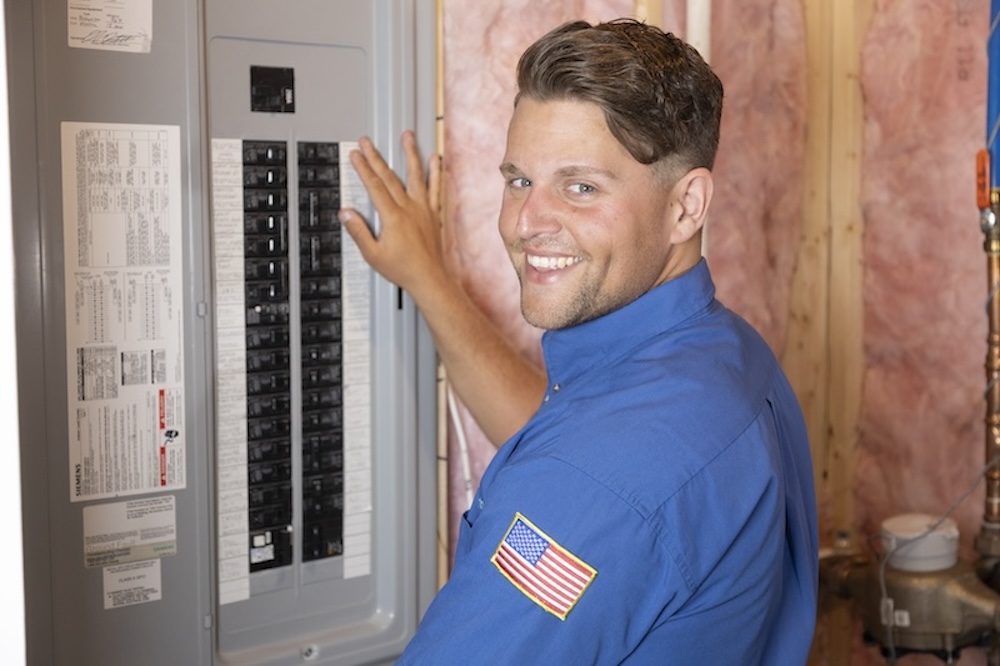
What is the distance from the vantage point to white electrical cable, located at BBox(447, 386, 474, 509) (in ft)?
5.90

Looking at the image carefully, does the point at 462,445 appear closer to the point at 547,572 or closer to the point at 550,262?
the point at 550,262

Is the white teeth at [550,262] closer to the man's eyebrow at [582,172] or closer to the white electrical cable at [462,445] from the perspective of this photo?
the man's eyebrow at [582,172]

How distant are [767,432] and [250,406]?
707 millimetres

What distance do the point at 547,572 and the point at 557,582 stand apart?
0.01 meters

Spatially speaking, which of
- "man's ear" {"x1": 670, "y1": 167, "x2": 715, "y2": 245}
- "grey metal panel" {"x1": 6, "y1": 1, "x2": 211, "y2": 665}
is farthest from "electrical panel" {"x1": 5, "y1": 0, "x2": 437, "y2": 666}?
"man's ear" {"x1": 670, "y1": 167, "x2": 715, "y2": 245}

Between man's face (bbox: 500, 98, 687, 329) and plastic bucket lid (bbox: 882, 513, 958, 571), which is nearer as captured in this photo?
man's face (bbox: 500, 98, 687, 329)

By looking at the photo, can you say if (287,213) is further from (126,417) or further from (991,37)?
(991,37)

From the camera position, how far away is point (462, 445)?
182 centimetres

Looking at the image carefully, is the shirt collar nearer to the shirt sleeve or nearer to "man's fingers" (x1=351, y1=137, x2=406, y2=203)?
the shirt sleeve

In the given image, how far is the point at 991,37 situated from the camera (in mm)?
1993

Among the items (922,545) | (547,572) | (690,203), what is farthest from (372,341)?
(922,545)

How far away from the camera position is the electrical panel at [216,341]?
1454 mm

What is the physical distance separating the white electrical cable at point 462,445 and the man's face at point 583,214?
427 millimetres

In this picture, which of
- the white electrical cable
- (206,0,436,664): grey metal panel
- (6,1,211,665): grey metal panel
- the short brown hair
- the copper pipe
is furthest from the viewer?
the copper pipe
